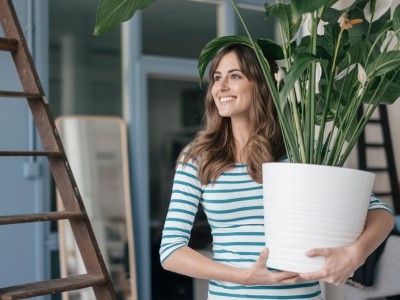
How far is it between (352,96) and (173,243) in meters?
0.58

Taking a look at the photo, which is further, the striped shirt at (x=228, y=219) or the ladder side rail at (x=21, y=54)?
the ladder side rail at (x=21, y=54)

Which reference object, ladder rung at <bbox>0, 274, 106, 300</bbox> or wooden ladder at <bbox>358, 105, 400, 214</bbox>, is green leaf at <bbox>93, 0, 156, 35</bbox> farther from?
wooden ladder at <bbox>358, 105, 400, 214</bbox>

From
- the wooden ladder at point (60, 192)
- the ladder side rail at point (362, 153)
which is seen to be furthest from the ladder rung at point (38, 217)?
the ladder side rail at point (362, 153)

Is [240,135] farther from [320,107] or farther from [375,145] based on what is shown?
[375,145]

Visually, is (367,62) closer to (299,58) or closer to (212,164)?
(299,58)

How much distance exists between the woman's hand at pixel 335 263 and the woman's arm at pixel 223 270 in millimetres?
81

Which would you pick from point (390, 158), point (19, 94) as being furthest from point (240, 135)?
point (390, 158)

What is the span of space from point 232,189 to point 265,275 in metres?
0.28

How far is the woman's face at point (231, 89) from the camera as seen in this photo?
158cm

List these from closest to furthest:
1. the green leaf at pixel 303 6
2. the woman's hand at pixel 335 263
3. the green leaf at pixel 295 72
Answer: the green leaf at pixel 303 6 → the green leaf at pixel 295 72 → the woman's hand at pixel 335 263

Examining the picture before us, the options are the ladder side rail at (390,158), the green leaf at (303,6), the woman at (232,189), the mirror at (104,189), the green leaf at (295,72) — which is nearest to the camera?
the green leaf at (303,6)

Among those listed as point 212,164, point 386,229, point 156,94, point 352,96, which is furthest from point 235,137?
point 156,94

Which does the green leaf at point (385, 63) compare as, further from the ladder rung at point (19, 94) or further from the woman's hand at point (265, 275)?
the ladder rung at point (19, 94)

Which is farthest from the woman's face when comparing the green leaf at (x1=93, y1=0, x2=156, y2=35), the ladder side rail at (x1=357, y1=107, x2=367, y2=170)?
the ladder side rail at (x1=357, y1=107, x2=367, y2=170)
